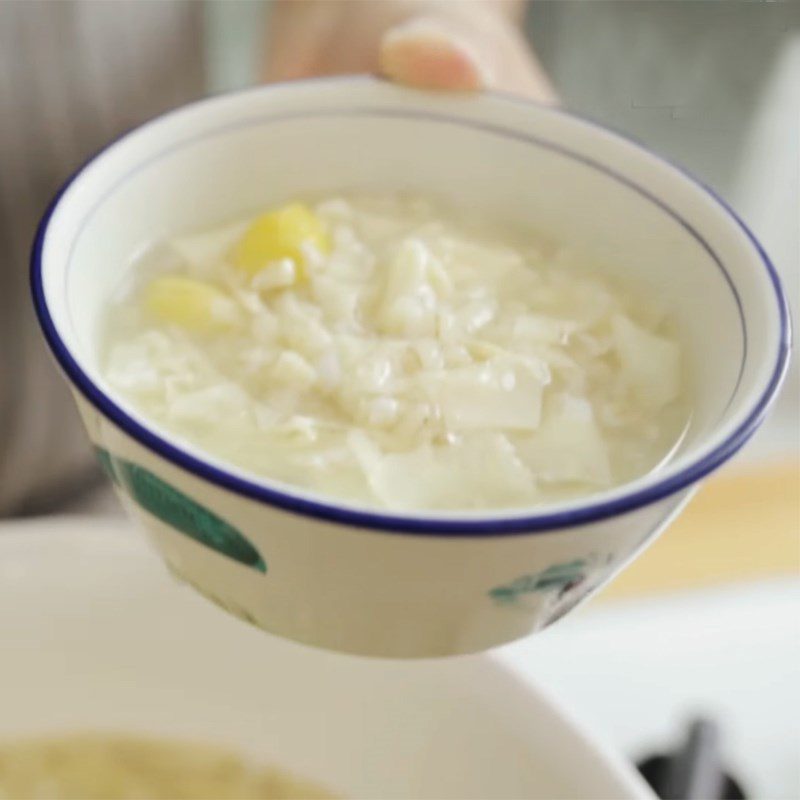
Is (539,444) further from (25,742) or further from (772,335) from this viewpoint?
(25,742)

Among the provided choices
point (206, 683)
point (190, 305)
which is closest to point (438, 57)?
point (190, 305)

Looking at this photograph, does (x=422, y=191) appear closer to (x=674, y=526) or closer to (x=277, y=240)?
(x=277, y=240)

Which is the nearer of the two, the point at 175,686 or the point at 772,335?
the point at 772,335

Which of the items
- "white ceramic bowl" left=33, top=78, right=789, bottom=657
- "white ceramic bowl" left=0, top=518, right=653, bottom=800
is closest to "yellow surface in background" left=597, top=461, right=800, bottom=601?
"white ceramic bowl" left=0, top=518, right=653, bottom=800

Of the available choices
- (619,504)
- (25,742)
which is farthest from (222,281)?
(25,742)

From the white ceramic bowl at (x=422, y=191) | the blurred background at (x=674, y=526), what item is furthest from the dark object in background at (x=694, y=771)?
the white ceramic bowl at (x=422, y=191)

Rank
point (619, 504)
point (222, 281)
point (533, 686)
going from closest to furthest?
point (619, 504) → point (222, 281) → point (533, 686)

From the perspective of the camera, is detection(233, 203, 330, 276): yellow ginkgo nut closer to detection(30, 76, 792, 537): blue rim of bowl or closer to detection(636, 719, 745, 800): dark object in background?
detection(30, 76, 792, 537): blue rim of bowl

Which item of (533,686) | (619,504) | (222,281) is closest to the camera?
(619,504)
